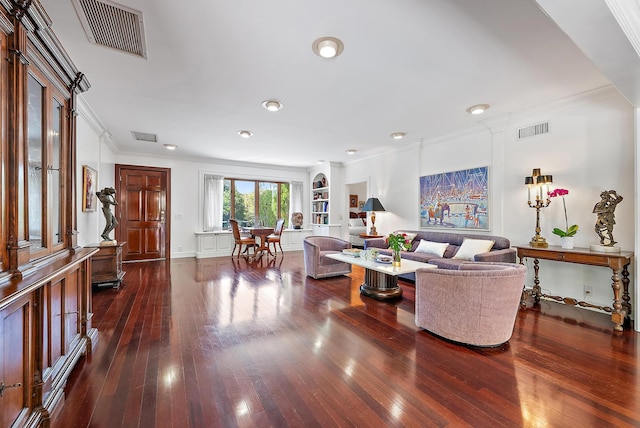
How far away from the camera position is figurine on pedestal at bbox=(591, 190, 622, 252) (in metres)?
2.88

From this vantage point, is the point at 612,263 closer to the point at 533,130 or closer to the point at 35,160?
the point at 533,130

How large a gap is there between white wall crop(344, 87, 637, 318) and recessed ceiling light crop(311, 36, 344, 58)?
119 inches

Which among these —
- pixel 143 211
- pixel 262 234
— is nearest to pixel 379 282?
pixel 262 234

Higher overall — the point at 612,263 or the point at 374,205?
the point at 374,205

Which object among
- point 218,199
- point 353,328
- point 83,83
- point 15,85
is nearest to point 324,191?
point 218,199

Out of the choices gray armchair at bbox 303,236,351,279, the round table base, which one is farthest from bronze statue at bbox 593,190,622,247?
gray armchair at bbox 303,236,351,279

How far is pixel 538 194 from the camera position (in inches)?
144

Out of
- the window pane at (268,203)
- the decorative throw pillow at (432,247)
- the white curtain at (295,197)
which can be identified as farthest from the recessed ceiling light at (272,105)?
the white curtain at (295,197)

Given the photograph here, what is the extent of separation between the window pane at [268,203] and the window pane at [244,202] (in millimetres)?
268

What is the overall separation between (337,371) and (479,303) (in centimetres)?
130

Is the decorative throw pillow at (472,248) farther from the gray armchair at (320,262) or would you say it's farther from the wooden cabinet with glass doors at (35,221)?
the wooden cabinet with glass doors at (35,221)

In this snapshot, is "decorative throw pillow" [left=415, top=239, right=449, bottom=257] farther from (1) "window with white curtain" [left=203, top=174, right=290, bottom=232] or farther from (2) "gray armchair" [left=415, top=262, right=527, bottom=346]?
(1) "window with white curtain" [left=203, top=174, right=290, bottom=232]

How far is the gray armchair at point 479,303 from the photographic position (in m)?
2.26

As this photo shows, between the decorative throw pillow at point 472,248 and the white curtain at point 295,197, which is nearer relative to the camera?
the decorative throw pillow at point 472,248
